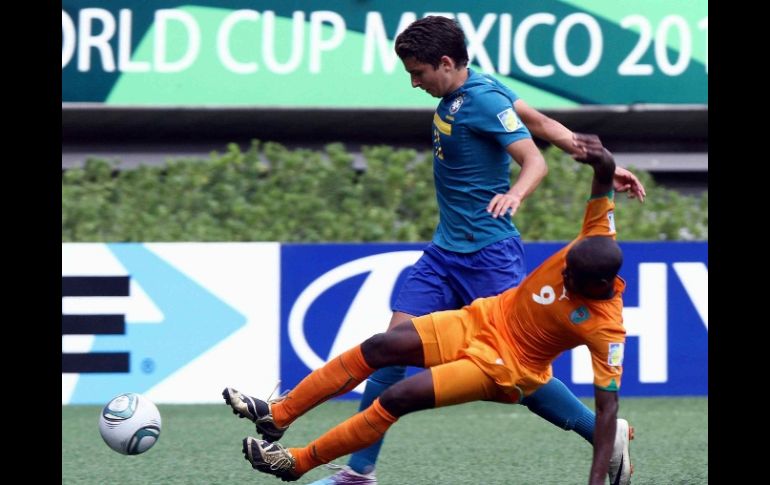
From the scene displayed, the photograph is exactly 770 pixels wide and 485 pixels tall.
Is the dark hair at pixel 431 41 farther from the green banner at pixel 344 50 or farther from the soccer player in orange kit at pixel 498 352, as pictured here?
the green banner at pixel 344 50

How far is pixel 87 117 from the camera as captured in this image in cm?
1256

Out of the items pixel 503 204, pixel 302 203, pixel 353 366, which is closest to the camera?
pixel 503 204

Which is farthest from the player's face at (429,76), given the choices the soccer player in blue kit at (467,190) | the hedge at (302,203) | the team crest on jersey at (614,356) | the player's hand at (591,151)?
the hedge at (302,203)

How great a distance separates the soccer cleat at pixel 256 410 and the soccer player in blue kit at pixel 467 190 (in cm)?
41

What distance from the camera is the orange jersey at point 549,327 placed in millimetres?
4742

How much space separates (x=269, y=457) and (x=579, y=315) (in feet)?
4.27

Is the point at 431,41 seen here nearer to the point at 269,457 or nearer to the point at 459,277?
the point at 459,277

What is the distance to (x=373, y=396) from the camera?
210 inches

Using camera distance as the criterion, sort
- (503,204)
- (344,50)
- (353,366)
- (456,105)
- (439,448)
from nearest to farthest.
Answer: (503,204), (353,366), (456,105), (439,448), (344,50)

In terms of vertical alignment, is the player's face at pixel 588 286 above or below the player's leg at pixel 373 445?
above

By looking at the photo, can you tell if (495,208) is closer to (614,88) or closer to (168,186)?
(168,186)

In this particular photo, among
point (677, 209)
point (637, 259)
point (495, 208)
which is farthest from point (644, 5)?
point (495, 208)

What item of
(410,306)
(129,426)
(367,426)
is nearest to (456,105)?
(410,306)
